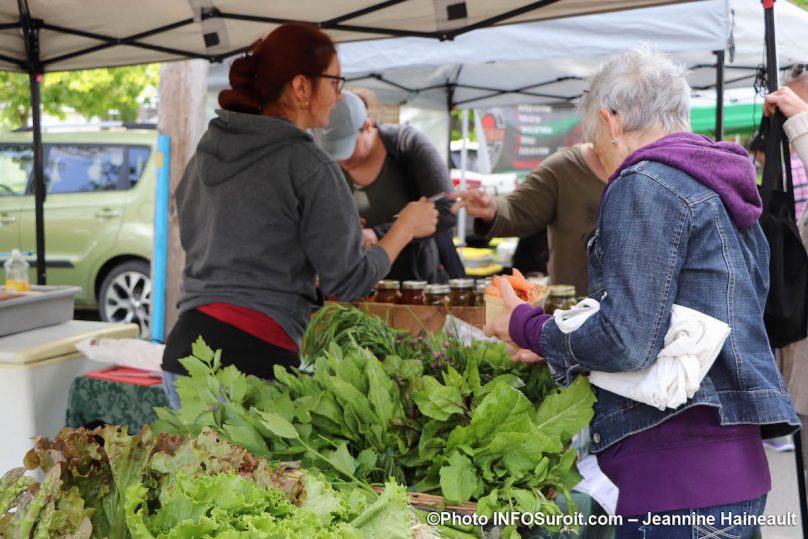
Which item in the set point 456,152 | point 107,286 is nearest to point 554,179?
point 107,286

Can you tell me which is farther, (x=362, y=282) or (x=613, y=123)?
(x=362, y=282)

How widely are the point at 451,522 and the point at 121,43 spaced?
291 centimetres

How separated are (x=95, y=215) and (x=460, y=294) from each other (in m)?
6.18

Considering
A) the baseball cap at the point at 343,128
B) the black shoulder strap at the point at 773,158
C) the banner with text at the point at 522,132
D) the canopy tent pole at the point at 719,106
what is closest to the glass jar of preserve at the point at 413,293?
the baseball cap at the point at 343,128

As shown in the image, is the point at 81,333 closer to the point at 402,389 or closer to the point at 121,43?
the point at 121,43

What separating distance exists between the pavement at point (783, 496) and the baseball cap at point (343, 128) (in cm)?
256

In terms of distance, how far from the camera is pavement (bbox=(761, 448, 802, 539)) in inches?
154

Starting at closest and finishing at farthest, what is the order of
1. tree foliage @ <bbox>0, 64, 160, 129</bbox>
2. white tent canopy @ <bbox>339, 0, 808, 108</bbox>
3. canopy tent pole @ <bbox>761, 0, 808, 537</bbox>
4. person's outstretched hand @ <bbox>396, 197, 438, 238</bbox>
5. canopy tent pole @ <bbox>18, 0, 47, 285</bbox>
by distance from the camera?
canopy tent pole @ <bbox>761, 0, 808, 537</bbox>
person's outstretched hand @ <bbox>396, 197, 438, 238</bbox>
canopy tent pole @ <bbox>18, 0, 47, 285</bbox>
white tent canopy @ <bbox>339, 0, 808, 108</bbox>
tree foliage @ <bbox>0, 64, 160, 129</bbox>

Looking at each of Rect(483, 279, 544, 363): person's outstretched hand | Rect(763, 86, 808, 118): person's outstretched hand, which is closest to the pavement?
Rect(763, 86, 808, 118): person's outstretched hand

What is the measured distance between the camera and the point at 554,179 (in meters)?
3.76

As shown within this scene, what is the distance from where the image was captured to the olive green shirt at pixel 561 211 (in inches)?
145

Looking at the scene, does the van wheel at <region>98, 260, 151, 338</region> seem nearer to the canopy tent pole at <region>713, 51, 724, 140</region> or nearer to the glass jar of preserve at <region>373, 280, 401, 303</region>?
the glass jar of preserve at <region>373, 280, 401, 303</region>

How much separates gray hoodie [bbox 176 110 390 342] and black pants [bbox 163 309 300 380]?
62 mm

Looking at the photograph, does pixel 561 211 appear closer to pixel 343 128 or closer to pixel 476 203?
pixel 476 203
